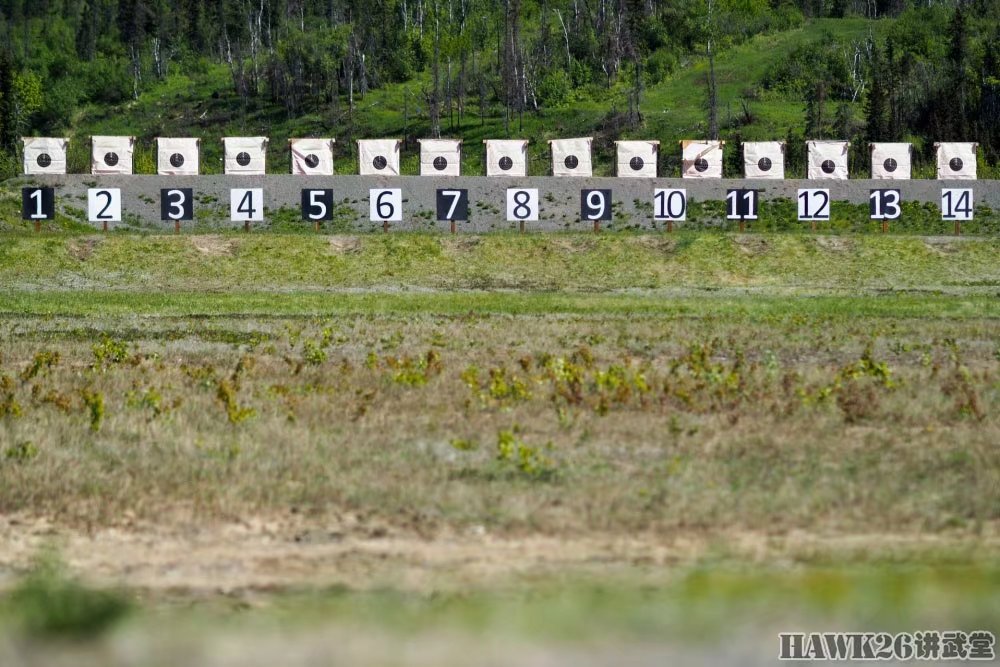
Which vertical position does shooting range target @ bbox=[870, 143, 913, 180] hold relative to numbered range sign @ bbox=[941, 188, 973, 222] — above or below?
above

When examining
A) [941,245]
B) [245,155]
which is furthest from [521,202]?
[941,245]

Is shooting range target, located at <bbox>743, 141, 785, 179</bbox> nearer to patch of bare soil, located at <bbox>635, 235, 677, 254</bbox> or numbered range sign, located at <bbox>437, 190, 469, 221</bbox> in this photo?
patch of bare soil, located at <bbox>635, 235, 677, 254</bbox>

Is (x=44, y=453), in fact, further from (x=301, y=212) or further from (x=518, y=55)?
(x=518, y=55)

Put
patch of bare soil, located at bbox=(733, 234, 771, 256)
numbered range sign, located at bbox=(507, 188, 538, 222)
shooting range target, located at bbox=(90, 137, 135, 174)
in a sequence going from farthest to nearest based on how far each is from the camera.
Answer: shooting range target, located at bbox=(90, 137, 135, 174) → numbered range sign, located at bbox=(507, 188, 538, 222) → patch of bare soil, located at bbox=(733, 234, 771, 256)

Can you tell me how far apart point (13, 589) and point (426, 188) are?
1606 inches

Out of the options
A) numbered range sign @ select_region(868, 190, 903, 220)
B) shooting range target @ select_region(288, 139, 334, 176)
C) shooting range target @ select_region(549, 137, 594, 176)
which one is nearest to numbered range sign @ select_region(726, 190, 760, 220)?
numbered range sign @ select_region(868, 190, 903, 220)

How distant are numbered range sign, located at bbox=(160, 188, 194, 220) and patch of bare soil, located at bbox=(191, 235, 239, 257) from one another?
5.18m

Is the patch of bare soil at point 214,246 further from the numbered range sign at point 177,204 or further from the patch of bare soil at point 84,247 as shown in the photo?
the numbered range sign at point 177,204

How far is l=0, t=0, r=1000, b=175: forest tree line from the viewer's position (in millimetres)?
74375

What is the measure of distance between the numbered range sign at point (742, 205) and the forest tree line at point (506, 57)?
2080 cm

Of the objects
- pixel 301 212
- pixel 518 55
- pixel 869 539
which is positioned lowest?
pixel 869 539

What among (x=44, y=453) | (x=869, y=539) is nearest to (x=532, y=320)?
(x=44, y=453)

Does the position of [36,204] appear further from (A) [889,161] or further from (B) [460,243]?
(A) [889,161]

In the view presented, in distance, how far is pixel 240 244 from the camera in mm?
39531
